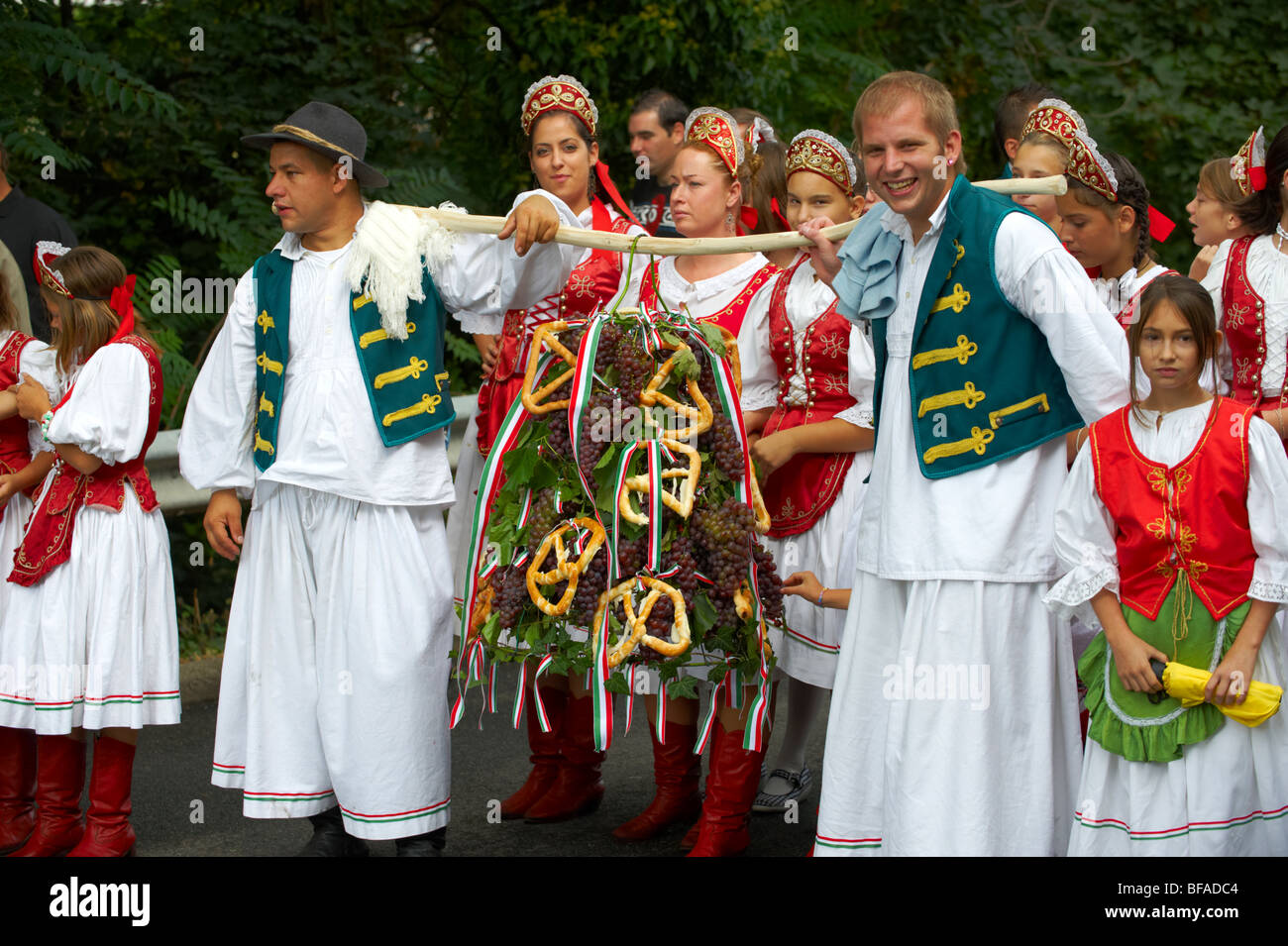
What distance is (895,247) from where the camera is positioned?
3.92 m

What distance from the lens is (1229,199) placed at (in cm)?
537

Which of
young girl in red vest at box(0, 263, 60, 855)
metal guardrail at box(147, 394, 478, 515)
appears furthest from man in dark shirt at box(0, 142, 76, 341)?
young girl in red vest at box(0, 263, 60, 855)

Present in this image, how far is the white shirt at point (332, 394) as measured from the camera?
4.48m

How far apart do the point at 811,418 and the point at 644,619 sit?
112 cm

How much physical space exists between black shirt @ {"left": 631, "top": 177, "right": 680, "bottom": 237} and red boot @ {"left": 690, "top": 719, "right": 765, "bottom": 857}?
2.84 m

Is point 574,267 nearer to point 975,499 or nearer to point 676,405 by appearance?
point 676,405

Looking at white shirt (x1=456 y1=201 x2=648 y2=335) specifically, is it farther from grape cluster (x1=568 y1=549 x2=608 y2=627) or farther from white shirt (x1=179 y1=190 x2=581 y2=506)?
grape cluster (x1=568 y1=549 x2=608 y2=627)

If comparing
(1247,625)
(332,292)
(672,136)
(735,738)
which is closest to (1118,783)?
(1247,625)

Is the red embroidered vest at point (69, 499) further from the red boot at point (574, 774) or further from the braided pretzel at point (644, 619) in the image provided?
the braided pretzel at point (644, 619)

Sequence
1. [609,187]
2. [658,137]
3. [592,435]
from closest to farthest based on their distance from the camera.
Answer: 1. [592,435]
2. [609,187]
3. [658,137]

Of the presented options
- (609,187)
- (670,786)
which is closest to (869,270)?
(609,187)

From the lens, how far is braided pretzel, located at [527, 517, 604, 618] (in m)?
4.09

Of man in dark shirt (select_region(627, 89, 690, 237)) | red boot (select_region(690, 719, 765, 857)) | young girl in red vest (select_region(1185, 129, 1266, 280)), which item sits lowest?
red boot (select_region(690, 719, 765, 857))

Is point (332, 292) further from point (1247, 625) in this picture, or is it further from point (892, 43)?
point (892, 43)
